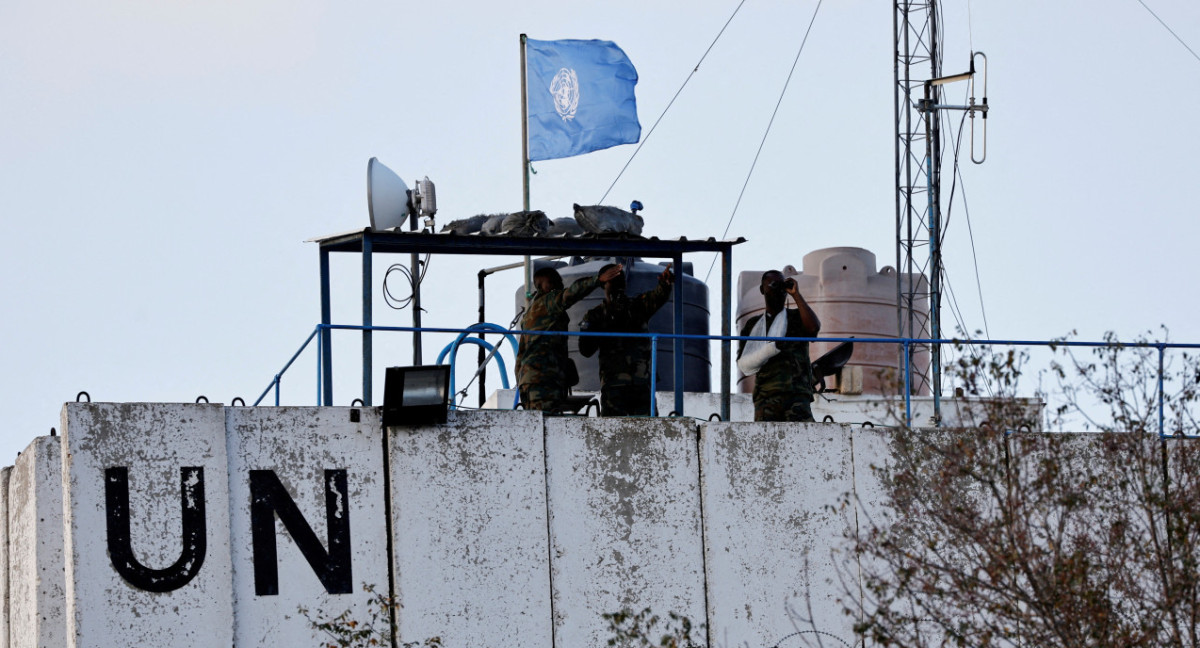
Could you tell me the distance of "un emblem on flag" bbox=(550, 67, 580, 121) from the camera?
21.8m

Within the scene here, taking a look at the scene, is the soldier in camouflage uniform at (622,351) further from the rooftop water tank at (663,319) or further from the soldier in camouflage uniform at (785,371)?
the rooftop water tank at (663,319)

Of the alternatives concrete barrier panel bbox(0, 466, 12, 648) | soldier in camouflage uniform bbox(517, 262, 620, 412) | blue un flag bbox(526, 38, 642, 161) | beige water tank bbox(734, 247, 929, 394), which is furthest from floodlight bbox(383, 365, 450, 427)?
beige water tank bbox(734, 247, 929, 394)

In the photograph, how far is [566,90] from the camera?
21.8 metres

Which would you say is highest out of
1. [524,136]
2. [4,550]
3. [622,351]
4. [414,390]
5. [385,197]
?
[524,136]

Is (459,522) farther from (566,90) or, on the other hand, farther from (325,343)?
(566,90)

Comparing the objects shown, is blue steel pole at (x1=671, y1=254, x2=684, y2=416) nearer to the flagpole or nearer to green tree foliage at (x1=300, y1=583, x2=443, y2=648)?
green tree foliage at (x1=300, y1=583, x2=443, y2=648)

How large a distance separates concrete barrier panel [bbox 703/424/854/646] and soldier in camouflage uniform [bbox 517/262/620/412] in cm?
161

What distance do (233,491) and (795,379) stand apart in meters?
5.00

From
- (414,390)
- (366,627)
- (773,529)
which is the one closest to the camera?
(366,627)

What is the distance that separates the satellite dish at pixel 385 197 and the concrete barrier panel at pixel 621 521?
2.37 metres

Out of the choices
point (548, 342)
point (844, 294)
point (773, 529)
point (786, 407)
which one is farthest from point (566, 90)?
point (773, 529)

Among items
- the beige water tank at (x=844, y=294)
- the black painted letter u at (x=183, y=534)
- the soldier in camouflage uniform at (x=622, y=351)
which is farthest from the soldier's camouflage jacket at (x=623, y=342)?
the beige water tank at (x=844, y=294)

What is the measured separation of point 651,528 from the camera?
1447cm

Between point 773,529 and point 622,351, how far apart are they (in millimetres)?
2237
